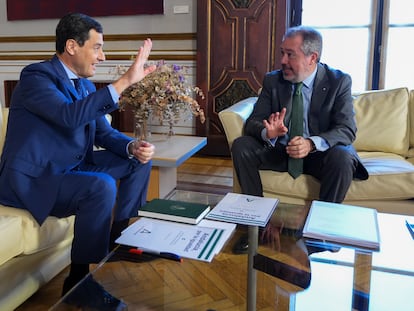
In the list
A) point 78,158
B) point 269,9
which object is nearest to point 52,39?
point 269,9

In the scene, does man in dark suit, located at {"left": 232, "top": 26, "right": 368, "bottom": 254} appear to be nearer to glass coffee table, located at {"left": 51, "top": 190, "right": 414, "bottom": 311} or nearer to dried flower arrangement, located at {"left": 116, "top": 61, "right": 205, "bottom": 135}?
dried flower arrangement, located at {"left": 116, "top": 61, "right": 205, "bottom": 135}

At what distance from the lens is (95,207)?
1267 mm

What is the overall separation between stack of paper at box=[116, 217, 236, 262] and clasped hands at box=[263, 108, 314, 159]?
26.2 inches

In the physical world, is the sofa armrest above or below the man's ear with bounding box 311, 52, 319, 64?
below

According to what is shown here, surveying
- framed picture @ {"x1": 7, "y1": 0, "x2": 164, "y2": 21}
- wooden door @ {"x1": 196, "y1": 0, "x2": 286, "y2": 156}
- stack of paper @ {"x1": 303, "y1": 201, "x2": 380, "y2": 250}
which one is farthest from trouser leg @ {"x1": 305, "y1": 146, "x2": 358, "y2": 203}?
framed picture @ {"x1": 7, "y1": 0, "x2": 164, "y2": 21}

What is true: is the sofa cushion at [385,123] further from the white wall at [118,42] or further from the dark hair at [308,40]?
the white wall at [118,42]

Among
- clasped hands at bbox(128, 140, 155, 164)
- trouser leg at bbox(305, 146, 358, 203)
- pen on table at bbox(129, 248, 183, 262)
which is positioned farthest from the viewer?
trouser leg at bbox(305, 146, 358, 203)

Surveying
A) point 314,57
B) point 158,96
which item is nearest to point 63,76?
point 158,96

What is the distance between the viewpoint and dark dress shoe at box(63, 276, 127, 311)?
2.89 ft

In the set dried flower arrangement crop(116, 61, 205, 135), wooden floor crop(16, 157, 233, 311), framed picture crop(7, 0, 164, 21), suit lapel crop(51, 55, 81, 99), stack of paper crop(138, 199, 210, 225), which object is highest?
framed picture crop(7, 0, 164, 21)

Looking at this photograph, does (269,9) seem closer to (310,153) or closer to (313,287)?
(310,153)

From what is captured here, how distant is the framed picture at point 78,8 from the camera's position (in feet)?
11.8

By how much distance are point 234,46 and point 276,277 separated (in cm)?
259

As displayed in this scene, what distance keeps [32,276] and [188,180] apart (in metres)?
1.63
